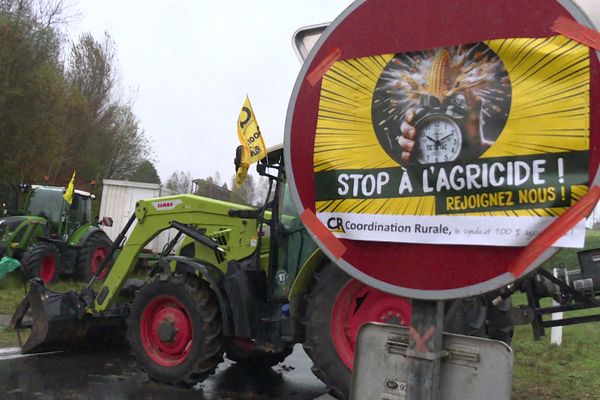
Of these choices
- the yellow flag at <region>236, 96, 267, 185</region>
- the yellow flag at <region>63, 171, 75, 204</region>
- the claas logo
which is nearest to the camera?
the claas logo

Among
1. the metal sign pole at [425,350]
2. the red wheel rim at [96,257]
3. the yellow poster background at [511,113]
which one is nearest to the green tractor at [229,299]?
the metal sign pole at [425,350]

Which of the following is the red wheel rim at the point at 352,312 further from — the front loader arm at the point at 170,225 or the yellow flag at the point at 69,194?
the yellow flag at the point at 69,194

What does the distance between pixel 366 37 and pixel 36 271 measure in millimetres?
12300

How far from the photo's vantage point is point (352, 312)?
5.03 meters

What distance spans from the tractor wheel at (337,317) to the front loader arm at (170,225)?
134 cm

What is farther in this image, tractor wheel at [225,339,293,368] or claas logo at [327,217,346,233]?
tractor wheel at [225,339,293,368]

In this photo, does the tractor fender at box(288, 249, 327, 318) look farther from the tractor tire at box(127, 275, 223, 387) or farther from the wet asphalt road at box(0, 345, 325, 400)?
the wet asphalt road at box(0, 345, 325, 400)

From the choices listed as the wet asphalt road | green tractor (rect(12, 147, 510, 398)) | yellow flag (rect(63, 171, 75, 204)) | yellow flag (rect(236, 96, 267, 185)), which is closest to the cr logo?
green tractor (rect(12, 147, 510, 398))

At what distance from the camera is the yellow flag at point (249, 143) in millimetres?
5363

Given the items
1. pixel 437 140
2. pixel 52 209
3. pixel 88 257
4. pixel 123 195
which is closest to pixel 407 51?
pixel 437 140

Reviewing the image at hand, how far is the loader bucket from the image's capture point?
6.74 meters

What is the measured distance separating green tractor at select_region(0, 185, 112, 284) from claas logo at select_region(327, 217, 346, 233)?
12.0 metres

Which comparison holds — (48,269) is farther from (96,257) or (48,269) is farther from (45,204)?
(45,204)

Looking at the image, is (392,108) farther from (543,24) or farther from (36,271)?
(36,271)
